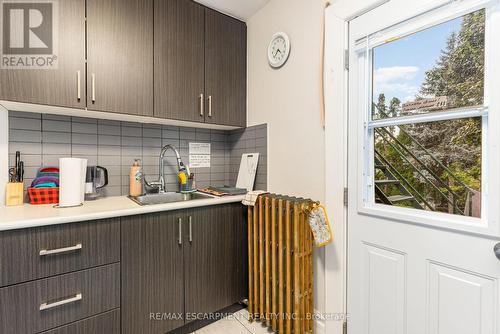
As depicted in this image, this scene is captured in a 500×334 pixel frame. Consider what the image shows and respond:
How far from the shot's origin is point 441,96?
1046 millimetres

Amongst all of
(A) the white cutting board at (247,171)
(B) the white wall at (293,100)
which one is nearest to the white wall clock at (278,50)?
(B) the white wall at (293,100)

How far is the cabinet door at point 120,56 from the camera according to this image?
4.70ft

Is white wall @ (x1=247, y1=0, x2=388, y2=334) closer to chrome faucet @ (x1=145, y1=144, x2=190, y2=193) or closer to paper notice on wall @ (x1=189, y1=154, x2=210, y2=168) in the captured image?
paper notice on wall @ (x1=189, y1=154, x2=210, y2=168)

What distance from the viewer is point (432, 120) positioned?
1.07m

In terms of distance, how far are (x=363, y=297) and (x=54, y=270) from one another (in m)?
1.62

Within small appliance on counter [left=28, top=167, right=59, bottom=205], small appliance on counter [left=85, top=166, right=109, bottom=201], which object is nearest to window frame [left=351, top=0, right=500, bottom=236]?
small appliance on counter [left=85, top=166, right=109, bottom=201]

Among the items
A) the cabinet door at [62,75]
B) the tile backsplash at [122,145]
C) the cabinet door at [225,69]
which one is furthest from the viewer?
the cabinet door at [225,69]

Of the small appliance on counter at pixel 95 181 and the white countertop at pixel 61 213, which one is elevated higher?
the small appliance on counter at pixel 95 181

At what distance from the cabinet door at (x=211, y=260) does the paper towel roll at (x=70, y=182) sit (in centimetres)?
68

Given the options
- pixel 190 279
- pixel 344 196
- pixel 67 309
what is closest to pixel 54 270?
pixel 67 309

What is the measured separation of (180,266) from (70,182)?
2.76 ft

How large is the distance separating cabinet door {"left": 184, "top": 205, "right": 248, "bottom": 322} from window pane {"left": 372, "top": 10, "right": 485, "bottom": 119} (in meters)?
1.23

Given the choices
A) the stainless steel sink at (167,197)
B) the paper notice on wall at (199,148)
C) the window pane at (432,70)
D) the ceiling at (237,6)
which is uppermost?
the ceiling at (237,6)

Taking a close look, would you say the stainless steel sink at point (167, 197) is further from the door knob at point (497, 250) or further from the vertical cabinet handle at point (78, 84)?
the door knob at point (497, 250)
